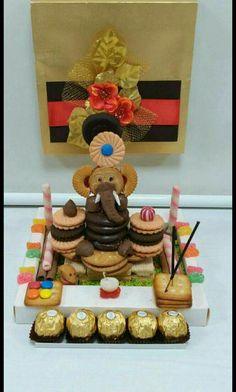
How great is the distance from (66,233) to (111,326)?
0.77 ft

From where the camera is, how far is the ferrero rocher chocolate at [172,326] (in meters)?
0.97

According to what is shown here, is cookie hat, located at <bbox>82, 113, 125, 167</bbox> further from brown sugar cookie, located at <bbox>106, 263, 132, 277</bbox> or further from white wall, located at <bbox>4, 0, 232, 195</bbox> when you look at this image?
white wall, located at <bbox>4, 0, 232, 195</bbox>

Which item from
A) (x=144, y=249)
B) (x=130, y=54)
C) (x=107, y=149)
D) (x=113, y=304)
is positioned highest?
(x=130, y=54)

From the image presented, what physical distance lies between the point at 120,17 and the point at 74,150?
40 centimetres

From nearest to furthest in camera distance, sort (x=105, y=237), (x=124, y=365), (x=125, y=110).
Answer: (x=124, y=365), (x=105, y=237), (x=125, y=110)

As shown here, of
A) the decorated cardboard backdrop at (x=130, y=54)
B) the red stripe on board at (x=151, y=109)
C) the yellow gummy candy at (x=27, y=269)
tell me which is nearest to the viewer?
the yellow gummy candy at (x=27, y=269)

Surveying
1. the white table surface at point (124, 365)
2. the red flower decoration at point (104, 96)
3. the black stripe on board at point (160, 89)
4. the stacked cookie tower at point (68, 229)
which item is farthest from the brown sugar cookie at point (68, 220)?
the black stripe on board at point (160, 89)

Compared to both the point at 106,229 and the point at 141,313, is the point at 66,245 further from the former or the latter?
the point at 141,313

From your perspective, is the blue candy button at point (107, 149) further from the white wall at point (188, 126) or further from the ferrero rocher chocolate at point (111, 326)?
the white wall at point (188, 126)

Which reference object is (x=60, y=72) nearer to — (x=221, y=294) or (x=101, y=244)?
(x=101, y=244)

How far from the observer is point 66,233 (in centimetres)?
108

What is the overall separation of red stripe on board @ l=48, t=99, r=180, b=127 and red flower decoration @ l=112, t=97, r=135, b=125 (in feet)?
0.27

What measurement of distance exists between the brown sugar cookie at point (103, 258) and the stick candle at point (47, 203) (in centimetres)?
23

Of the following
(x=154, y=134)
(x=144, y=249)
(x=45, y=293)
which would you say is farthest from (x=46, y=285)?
(x=154, y=134)
